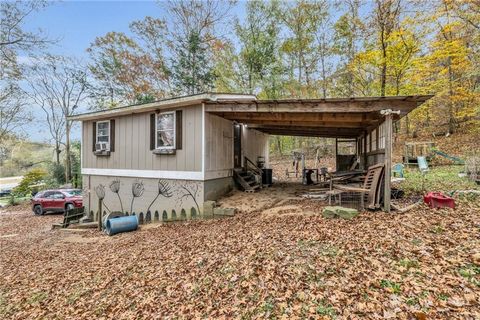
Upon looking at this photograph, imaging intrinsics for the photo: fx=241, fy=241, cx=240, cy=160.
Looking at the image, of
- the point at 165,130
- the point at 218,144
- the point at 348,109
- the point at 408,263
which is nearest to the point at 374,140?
the point at 348,109

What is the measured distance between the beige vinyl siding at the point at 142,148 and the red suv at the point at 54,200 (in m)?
4.54

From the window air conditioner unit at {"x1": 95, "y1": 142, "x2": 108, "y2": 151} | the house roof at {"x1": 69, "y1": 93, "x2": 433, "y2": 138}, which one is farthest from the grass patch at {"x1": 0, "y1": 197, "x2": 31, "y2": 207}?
the house roof at {"x1": 69, "y1": 93, "x2": 433, "y2": 138}

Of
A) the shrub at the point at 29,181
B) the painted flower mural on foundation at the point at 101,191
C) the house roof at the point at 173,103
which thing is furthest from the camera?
the shrub at the point at 29,181

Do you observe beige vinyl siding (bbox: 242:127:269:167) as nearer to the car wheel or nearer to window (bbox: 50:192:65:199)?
window (bbox: 50:192:65:199)

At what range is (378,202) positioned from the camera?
17.6 ft

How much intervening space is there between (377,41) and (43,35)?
1624 centimetres

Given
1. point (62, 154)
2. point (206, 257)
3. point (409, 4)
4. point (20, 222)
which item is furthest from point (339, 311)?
point (62, 154)

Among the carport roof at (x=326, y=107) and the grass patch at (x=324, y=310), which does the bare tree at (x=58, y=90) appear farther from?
the grass patch at (x=324, y=310)

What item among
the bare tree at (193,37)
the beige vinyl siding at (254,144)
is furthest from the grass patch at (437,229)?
the bare tree at (193,37)

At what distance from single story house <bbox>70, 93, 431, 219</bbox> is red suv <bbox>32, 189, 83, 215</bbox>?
410cm

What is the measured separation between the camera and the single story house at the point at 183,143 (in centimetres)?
645

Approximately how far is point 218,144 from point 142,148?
9.00 feet

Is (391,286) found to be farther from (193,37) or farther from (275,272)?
(193,37)

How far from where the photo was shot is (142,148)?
8.37m
